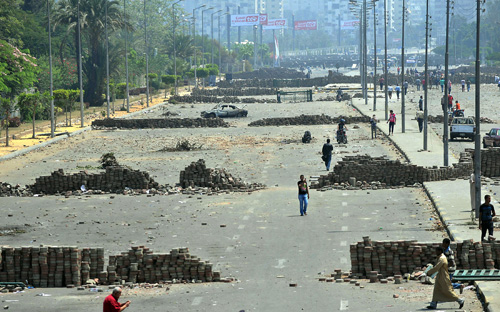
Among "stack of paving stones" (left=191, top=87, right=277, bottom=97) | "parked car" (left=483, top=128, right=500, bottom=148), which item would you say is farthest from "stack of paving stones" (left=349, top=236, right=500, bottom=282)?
"stack of paving stones" (left=191, top=87, right=277, bottom=97)

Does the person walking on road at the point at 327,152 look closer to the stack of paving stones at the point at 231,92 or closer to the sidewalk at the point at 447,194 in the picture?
the sidewalk at the point at 447,194

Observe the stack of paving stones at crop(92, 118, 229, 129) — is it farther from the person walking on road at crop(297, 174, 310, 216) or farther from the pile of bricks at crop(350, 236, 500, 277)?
the pile of bricks at crop(350, 236, 500, 277)

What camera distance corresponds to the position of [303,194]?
2925cm

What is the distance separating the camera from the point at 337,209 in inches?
1209

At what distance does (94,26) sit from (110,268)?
74866mm

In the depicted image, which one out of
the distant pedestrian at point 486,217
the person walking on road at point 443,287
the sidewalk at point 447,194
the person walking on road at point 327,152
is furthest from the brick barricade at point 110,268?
the person walking on road at point 327,152

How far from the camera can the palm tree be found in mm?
→ 91312

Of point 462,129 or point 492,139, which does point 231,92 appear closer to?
point 462,129

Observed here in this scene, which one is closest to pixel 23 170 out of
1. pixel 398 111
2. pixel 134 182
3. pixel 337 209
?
pixel 134 182

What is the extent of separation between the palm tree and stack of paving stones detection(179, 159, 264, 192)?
185ft

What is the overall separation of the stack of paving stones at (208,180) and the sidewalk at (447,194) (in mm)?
6946

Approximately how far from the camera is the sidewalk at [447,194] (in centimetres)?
1880

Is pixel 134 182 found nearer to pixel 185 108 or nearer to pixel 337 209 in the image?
pixel 337 209

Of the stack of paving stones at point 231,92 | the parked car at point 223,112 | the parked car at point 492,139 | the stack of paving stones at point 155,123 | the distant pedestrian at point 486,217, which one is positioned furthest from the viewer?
the stack of paving stones at point 231,92
